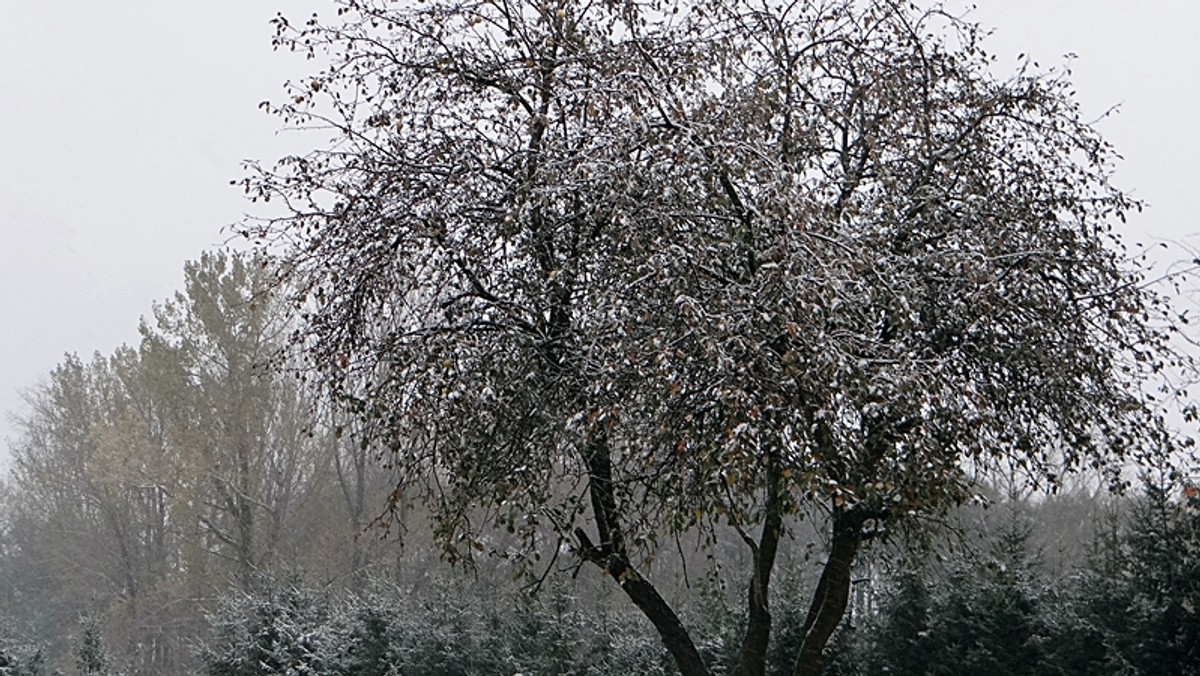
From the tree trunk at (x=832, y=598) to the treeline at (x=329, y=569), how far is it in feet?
1.01

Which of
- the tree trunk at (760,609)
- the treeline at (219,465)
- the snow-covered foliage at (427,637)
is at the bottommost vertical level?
the tree trunk at (760,609)

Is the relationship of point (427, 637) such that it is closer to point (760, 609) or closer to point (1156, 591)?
point (760, 609)

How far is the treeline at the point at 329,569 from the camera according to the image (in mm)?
7637

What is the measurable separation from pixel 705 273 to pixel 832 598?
2.69 meters

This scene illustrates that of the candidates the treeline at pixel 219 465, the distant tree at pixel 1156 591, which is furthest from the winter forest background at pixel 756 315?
the treeline at pixel 219 465

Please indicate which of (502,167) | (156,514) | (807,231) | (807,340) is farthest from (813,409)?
(156,514)

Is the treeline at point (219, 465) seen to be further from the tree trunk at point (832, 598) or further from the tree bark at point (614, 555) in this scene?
the tree trunk at point (832, 598)

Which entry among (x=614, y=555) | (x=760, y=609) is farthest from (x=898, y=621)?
(x=614, y=555)

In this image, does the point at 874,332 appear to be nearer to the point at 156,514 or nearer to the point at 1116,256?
the point at 1116,256

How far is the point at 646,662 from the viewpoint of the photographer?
988cm

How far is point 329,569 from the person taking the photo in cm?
2230

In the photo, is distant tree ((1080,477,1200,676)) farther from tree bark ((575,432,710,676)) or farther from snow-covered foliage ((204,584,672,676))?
snow-covered foliage ((204,584,672,676))

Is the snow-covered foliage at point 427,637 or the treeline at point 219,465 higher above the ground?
the treeline at point 219,465

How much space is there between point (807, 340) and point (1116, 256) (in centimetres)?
302
